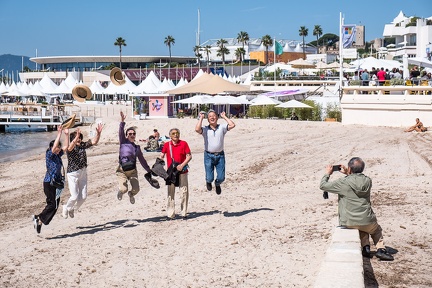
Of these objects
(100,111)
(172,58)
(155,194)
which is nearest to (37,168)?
(155,194)

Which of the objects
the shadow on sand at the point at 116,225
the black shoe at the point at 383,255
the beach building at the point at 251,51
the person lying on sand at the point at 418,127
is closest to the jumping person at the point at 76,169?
the shadow on sand at the point at 116,225

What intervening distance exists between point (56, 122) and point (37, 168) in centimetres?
2468

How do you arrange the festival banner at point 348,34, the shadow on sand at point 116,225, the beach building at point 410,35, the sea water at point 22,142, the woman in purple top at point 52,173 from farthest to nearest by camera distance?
the beach building at point 410,35
the festival banner at point 348,34
the sea water at point 22,142
the shadow on sand at point 116,225
the woman in purple top at point 52,173

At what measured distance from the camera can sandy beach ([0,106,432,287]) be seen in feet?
22.6

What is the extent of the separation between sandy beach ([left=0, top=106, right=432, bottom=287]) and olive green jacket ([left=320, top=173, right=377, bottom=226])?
480 mm

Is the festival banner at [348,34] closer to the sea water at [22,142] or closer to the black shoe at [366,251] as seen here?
the sea water at [22,142]

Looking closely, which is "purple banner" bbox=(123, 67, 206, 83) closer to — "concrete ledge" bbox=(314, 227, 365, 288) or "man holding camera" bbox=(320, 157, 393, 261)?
"man holding camera" bbox=(320, 157, 393, 261)

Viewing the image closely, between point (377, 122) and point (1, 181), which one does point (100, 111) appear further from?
point (1, 181)

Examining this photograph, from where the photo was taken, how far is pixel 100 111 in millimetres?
50094

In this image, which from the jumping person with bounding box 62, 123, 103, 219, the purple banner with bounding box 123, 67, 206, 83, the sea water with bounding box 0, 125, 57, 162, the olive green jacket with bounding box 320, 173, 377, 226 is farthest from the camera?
the purple banner with bounding box 123, 67, 206, 83

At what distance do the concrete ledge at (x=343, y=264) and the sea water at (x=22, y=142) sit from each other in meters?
22.3

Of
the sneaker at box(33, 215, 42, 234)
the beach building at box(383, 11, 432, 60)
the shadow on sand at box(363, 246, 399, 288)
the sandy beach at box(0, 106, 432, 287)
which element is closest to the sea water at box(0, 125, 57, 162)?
the sandy beach at box(0, 106, 432, 287)

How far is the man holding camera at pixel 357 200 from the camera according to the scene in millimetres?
6863

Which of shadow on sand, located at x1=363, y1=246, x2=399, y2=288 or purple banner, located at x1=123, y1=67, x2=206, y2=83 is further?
purple banner, located at x1=123, y1=67, x2=206, y2=83
